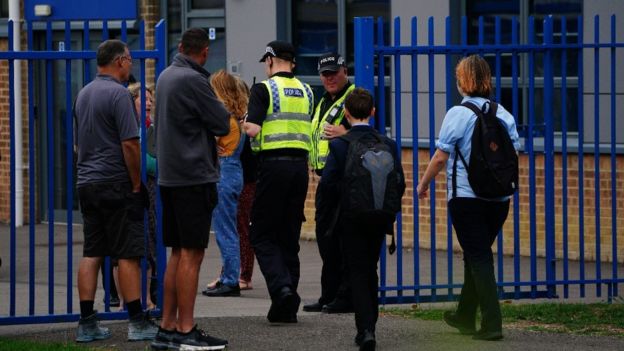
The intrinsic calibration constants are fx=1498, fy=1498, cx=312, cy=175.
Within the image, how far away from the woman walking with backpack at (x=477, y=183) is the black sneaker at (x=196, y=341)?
5.06ft

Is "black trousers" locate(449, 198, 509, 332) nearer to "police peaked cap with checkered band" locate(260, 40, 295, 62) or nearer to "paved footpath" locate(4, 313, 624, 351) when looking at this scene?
"paved footpath" locate(4, 313, 624, 351)

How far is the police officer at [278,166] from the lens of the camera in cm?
973

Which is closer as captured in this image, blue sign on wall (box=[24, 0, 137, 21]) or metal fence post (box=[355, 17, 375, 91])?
blue sign on wall (box=[24, 0, 137, 21])

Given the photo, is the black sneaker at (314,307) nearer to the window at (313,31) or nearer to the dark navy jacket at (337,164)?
the dark navy jacket at (337,164)

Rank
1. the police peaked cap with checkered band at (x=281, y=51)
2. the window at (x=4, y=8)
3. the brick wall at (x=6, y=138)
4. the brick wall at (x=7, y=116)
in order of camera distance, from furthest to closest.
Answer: the window at (x=4, y=8), the brick wall at (x=6, y=138), the brick wall at (x=7, y=116), the police peaked cap with checkered band at (x=281, y=51)

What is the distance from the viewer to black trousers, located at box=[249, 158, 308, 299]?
9727 millimetres

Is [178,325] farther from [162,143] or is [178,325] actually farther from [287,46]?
[287,46]

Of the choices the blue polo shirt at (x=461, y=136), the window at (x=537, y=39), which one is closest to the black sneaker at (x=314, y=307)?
the blue polo shirt at (x=461, y=136)

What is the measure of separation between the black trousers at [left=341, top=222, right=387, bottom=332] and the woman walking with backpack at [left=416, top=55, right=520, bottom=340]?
0.59 metres

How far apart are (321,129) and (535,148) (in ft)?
12.5

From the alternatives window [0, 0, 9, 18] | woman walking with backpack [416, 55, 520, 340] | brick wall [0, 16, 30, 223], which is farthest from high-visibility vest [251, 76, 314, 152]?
window [0, 0, 9, 18]

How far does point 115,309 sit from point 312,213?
17.3 feet

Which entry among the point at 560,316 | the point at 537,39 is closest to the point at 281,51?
the point at 560,316

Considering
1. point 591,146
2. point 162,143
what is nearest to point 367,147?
point 162,143
